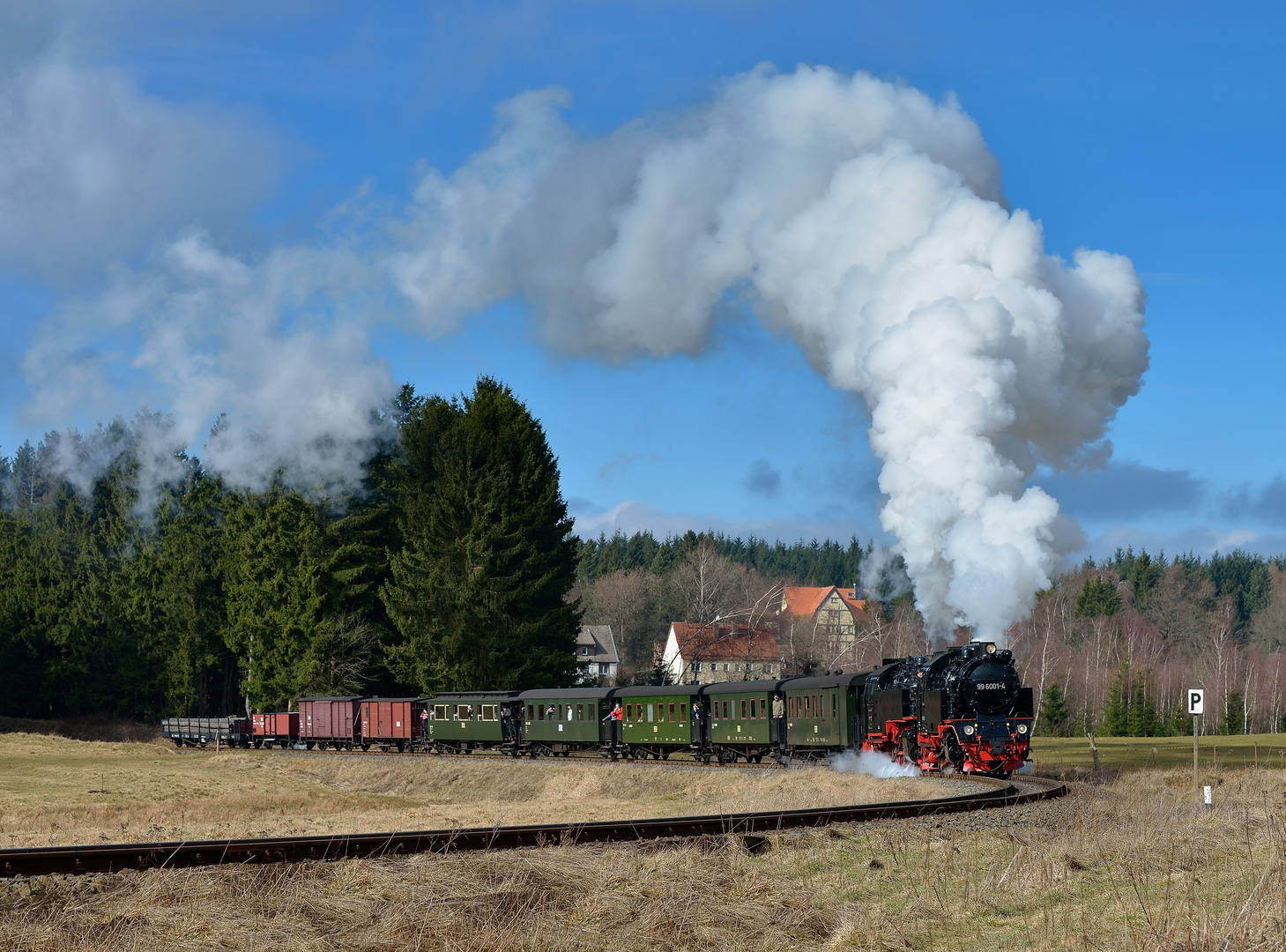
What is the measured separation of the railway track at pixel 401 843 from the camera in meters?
13.5

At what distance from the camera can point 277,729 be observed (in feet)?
197

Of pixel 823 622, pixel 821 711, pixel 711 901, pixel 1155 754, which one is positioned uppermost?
pixel 711 901

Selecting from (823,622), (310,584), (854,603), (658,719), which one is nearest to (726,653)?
(823,622)

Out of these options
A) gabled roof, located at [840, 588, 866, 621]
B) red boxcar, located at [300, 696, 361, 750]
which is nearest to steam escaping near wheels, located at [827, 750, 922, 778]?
red boxcar, located at [300, 696, 361, 750]

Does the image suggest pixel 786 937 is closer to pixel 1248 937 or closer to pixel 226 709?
pixel 1248 937

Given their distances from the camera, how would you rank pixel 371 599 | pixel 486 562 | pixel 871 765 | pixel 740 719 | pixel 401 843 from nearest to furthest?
pixel 401 843 < pixel 871 765 < pixel 740 719 < pixel 486 562 < pixel 371 599

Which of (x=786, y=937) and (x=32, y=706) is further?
(x=32, y=706)

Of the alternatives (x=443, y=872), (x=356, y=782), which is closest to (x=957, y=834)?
(x=443, y=872)

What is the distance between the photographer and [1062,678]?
256ft

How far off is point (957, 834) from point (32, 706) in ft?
239

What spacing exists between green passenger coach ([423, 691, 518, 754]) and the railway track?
31.5 m

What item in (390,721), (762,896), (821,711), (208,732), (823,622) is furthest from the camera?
(823,622)

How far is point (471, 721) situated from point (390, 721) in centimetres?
581

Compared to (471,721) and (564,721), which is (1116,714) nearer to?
(564,721)
